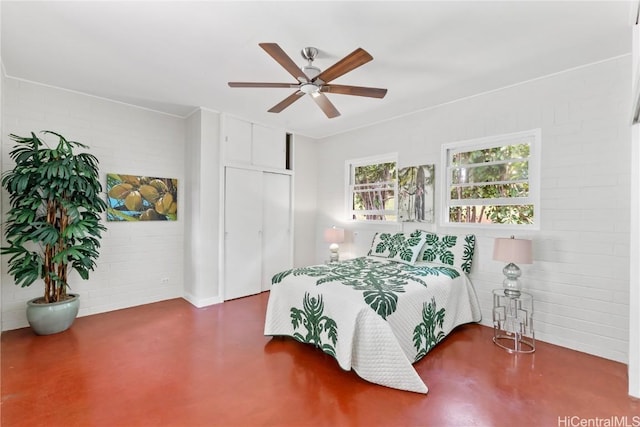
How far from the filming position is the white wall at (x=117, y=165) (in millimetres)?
3160

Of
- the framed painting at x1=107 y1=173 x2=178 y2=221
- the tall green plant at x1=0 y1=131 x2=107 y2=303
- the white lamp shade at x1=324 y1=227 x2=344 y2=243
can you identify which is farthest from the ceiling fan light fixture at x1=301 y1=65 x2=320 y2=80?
the framed painting at x1=107 y1=173 x2=178 y2=221

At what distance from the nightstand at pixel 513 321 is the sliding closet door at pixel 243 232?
3248 millimetres

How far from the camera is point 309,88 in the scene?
2.40 m

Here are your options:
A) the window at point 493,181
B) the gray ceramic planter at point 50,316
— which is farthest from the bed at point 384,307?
the gray ceramic planter at point 50,316

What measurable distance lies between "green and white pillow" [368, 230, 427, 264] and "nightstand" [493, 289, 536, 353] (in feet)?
3.12

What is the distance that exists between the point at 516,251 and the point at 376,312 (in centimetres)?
158

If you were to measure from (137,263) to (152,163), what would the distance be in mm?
1387

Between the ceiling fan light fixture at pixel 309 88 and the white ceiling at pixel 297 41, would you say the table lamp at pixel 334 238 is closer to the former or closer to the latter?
the white ceiling at pixel 297 41

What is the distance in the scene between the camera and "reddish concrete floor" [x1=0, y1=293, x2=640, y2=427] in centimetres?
184

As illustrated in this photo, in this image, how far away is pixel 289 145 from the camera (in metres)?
5.14

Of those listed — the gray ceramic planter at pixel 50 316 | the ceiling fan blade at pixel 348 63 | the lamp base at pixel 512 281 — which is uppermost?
the ceiling fan blade at pixel 348 63

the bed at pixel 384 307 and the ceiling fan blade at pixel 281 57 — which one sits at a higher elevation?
the ceiling fan blade at pixel 281 57

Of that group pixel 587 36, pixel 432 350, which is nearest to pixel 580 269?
pixel 432 350

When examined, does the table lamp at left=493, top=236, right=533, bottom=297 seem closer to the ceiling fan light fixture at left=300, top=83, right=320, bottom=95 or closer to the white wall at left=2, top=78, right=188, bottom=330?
the ceiling fan light fixture at left=300, top=83, right=320, bottom=95
